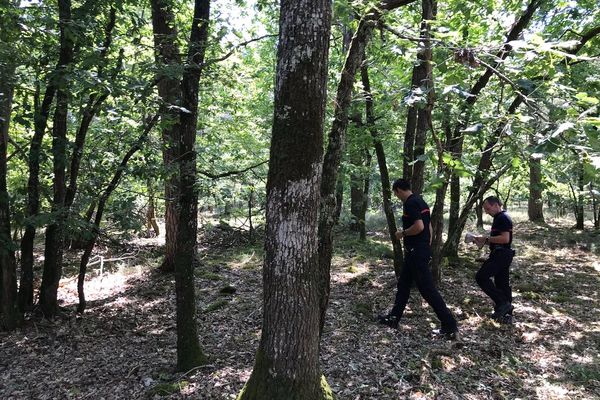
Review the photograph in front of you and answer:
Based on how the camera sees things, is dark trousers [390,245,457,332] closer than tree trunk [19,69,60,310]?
Yes

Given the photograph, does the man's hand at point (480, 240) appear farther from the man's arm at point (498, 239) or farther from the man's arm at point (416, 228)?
the man's arm at point (416, 228)

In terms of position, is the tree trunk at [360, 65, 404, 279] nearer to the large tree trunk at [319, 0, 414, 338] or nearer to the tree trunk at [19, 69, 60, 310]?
the large tree trunk at [319, 0, 414, 338]

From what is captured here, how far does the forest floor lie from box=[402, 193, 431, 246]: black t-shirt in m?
1.39

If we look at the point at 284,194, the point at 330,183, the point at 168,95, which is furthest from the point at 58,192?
the point at 284,194

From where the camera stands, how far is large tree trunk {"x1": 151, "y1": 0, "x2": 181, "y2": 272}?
16.3 feet

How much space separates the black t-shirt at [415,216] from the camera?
6137 millimetres

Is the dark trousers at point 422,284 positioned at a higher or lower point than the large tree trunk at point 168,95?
lower

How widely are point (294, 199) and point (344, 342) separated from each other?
3.46 m

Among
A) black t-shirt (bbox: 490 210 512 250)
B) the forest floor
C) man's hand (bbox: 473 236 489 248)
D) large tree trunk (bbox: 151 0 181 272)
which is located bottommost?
the forest floor

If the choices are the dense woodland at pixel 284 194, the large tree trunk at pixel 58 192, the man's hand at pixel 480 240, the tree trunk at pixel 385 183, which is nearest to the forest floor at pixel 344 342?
the dense woodland at pixel 284 194

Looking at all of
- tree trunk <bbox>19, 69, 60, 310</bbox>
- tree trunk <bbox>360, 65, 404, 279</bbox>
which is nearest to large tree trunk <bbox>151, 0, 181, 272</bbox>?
tree trunk <bbox>19, 69, 60, 310</bbox>

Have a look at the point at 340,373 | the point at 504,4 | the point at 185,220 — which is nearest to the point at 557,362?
the point at 340,373

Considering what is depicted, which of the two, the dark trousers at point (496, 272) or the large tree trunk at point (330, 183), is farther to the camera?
the dark trousers at point (496, 272)

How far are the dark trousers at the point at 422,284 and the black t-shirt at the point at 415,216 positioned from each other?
0.10m
